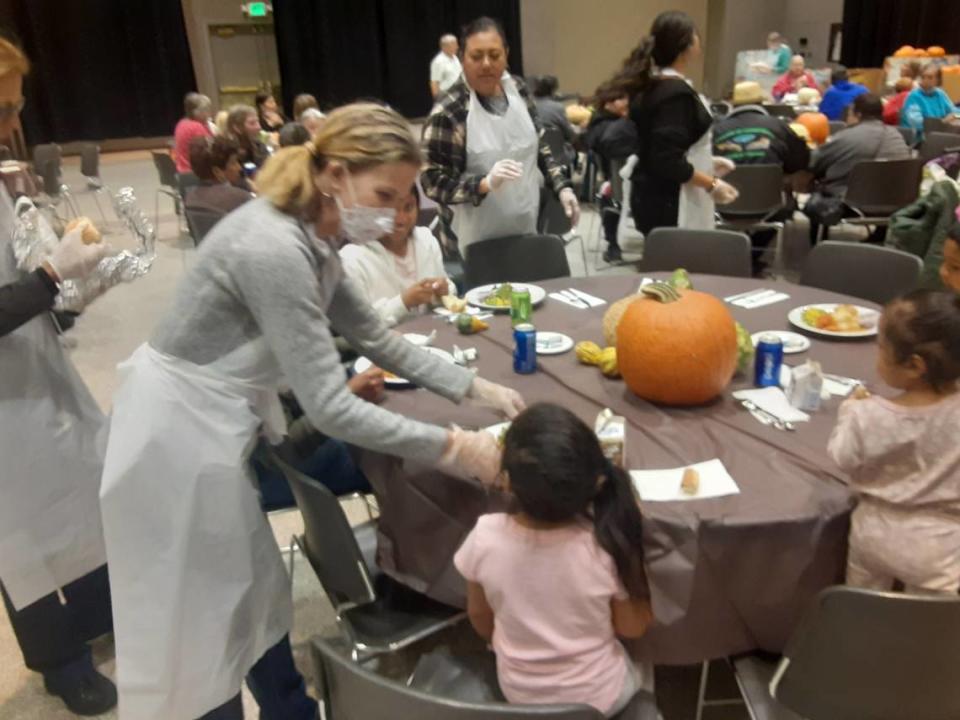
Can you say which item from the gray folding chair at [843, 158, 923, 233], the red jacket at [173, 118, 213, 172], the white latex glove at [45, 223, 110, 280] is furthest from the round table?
the red jacket at [173, 118, 213, 172]

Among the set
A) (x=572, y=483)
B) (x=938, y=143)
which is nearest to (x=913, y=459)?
(x=572, y=483)

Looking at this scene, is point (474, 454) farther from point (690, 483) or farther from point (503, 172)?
point (503, 172)


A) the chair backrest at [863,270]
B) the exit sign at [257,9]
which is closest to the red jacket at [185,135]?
the chair backrest at [863,270]

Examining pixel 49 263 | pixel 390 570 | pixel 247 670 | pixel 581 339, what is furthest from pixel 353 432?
pixel 581 339

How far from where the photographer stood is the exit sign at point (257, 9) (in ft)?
41.0

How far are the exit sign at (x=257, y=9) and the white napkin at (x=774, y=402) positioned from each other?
42.0ft

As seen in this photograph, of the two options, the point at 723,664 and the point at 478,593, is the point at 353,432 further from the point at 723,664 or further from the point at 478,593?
the point at 723,664

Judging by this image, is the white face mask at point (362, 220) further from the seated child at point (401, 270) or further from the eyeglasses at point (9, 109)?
Answer: the seated child at point (401, 270)

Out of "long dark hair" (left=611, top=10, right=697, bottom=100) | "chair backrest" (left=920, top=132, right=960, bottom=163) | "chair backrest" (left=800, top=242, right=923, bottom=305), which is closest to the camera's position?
"chair backrest" (left=800, top=242, right=923, bottom=305)

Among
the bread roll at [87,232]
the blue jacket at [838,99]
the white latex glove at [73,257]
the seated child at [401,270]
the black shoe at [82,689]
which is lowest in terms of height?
the black shoe at [82,689]

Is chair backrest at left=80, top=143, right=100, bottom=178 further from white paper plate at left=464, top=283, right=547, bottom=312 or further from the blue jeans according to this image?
the blue jeans

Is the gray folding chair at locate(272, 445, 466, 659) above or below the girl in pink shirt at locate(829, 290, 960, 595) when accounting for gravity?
below

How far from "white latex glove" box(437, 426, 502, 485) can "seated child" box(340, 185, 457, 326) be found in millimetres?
1042

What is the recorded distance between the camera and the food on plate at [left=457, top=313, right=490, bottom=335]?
2406 millimetres
